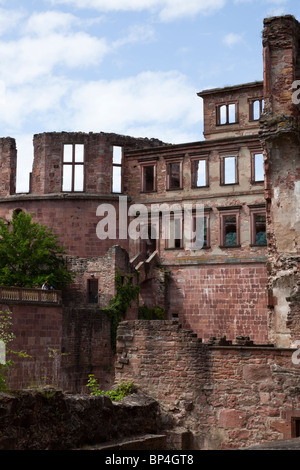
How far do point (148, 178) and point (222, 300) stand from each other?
7.88 metres

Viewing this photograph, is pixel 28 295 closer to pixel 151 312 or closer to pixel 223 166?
pixel 151 312

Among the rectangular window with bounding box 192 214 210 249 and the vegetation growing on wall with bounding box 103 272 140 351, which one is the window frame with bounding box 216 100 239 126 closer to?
the rectangular window with bounding box 192 214 210 249

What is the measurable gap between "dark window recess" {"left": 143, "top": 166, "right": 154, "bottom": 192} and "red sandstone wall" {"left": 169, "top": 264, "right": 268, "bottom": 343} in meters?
4.76

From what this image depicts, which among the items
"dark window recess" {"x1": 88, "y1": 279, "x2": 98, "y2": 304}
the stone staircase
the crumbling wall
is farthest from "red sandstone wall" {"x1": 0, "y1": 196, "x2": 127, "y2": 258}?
the crumbling wall

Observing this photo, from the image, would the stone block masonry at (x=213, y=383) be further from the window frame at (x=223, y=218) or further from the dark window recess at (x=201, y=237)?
the dark window recess at (x=201, y=237)

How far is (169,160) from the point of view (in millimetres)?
34625

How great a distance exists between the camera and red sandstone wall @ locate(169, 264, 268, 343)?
30.8m

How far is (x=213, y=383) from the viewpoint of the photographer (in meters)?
12.2

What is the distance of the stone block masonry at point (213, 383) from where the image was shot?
11.7 m

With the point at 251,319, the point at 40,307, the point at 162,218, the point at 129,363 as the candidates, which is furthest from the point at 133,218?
the point at 129,363

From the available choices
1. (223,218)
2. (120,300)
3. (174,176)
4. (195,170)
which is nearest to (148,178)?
(174,176)

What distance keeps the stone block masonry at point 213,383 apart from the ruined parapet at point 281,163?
2.74 m
